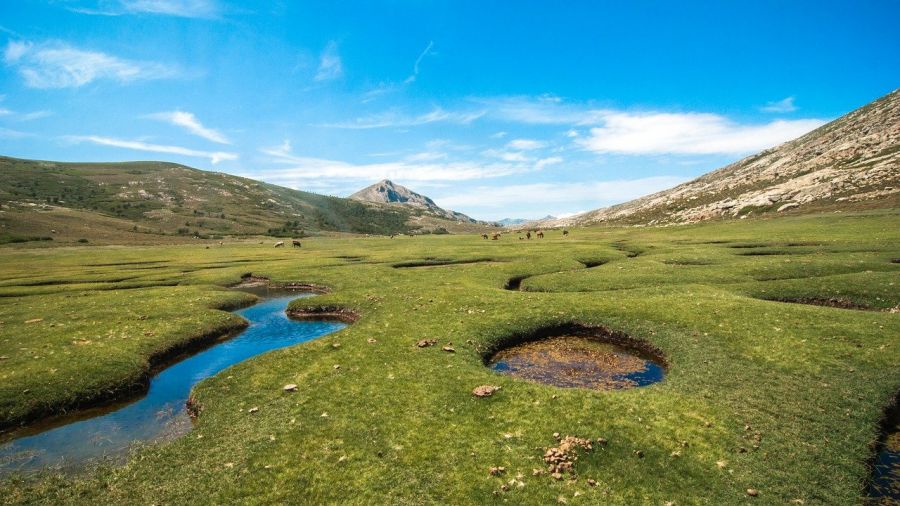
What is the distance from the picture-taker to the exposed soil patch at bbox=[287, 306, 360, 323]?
36.5m

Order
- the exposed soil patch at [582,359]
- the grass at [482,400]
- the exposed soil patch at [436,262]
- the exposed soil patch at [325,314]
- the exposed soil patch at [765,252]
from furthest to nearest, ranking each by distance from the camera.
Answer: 1. the exposed soil patch at [436,262]
2. the exposed soil patch at [765,252]
3. the exposed soil patch at [325,314]
4. the exposed soil patch at [582,359]
5. the grass at [482,400]

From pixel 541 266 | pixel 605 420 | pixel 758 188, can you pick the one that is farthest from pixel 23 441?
pixel 758 188

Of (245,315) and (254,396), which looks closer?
(254,396)

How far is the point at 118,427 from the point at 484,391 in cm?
1745

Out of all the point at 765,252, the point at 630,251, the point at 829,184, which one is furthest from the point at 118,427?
the point at 829,184

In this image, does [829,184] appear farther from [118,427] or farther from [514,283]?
[118,427]

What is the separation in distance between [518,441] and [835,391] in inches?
589

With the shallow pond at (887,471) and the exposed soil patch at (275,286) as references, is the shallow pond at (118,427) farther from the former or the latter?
the shallow pond at (887,471)

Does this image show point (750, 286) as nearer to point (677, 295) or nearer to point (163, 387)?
point (677, 295)

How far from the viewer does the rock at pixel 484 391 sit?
18250 mm

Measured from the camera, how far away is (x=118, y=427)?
18.4 meters

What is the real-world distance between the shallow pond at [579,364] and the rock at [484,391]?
3.75 m

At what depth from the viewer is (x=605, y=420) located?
626 inches

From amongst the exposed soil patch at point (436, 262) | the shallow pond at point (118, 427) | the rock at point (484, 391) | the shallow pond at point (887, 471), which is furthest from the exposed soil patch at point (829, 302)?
the shallow pond at point (118, 427)
